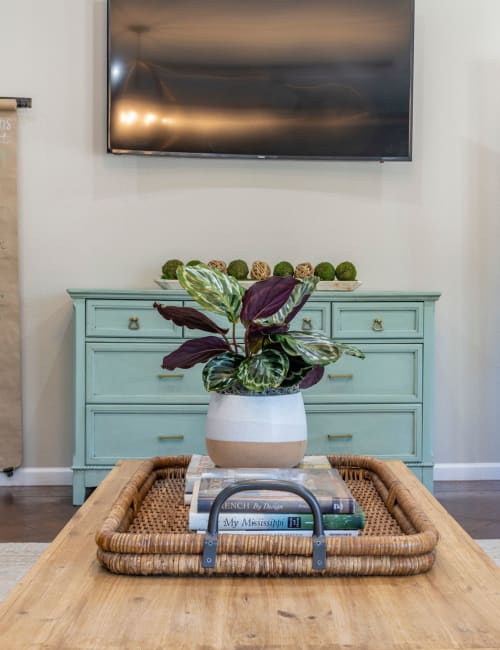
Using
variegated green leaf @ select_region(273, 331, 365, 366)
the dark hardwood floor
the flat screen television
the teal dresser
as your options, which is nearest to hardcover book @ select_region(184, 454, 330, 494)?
variegated green leaf @ select_region(273, 331, 365, 366)

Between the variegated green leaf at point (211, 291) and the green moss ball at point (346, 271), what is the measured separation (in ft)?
6.39

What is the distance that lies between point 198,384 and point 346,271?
0.83 meters

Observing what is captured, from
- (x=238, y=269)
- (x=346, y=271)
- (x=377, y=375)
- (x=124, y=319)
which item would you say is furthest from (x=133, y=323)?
(x=377, y=375)

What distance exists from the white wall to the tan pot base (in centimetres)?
220

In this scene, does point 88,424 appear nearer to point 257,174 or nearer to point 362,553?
point 257,174

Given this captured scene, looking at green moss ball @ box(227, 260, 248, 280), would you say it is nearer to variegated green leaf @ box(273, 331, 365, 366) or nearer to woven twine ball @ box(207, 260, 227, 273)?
woven twine ball @ box(207, 260, 227, 273)

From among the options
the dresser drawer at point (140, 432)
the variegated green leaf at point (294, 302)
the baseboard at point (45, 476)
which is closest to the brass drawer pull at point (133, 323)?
the dresser drawer at point (140, 432)

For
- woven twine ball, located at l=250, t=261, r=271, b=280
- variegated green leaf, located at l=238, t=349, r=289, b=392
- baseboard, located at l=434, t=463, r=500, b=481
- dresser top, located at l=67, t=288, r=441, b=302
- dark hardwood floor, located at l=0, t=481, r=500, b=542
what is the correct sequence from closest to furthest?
variegated green leaf, located at l=238, t=349, r=289, b=392 → dark hardwood floor, located at l=0, t=481, r=500, b=542 → dresser top, located at l=67, t=288, r=441, b=302 → woven twine ball, located at l=250, t=261, r=271, b=280 → baseboard, located at l=434, t=463, r=500, b=481

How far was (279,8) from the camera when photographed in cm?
336

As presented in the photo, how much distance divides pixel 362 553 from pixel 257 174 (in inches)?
107

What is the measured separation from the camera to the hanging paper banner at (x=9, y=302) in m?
3.36

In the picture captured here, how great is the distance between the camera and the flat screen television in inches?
131

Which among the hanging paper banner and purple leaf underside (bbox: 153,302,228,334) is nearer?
purple leaf underside (bbox: 153,302,228,334)

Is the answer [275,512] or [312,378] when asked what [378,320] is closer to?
[312,378]
